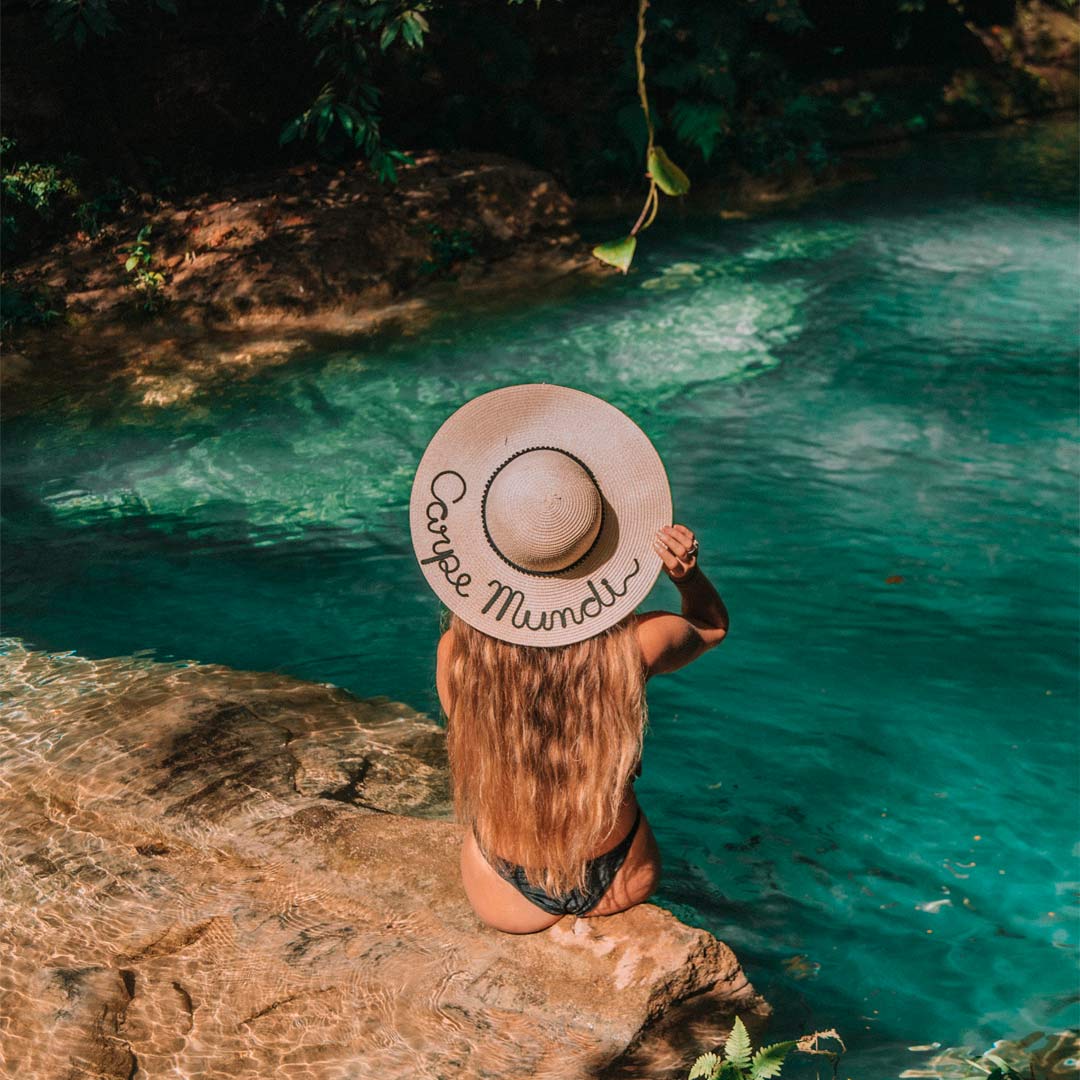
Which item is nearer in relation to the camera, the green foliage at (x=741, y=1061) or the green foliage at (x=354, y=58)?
the green foliage at (x=741, y=1061)

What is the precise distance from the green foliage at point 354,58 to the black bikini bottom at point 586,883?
8034 millimetres

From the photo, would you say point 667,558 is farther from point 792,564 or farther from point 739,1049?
point 792,564

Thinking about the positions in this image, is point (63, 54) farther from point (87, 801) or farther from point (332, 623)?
point (87, 801)

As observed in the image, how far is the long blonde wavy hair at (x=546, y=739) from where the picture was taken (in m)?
2.52

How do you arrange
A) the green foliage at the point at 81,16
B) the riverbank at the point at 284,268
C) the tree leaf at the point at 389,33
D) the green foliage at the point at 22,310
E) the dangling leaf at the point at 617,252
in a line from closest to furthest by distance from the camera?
the dangling leaf at the point at 617,252 < the riverbank at the point at 284,268 < the green foliage at the point at 22,310 < the green foliage at the point at 81,16 < the tree leaf at the point at 389,33

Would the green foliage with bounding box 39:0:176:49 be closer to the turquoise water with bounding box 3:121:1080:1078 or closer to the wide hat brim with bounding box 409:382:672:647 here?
the turquoise water with bounding box 3:121:1080:1078

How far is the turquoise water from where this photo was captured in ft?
12.3

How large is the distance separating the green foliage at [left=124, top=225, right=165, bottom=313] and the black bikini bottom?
716 centimetres

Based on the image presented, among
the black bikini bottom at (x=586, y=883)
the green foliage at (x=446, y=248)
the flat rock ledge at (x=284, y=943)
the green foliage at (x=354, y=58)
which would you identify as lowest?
the flat rock ledge at (x=284, y=943)

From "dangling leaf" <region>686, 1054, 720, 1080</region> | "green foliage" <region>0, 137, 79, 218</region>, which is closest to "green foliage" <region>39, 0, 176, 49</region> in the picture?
"green foliage" <region>0, 137, 79, 218</region>

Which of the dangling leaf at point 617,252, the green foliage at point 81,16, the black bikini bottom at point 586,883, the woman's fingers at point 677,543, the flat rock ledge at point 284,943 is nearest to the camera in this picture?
the dangling leaf at point 617,252

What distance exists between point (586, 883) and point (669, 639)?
2.15ft

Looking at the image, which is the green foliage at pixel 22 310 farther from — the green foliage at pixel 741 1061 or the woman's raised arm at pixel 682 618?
the green foliage at pixel 741 1061

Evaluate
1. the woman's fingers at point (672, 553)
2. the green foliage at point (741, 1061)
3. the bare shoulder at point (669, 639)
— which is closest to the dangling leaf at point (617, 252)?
the woman's fingers at point (672, 553)
